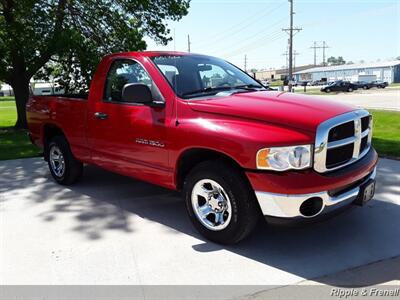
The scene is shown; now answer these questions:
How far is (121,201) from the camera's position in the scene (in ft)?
18.6

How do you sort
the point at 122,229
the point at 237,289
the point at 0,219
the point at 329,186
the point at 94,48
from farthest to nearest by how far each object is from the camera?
1. the point at 94,48
2. the point at 0,219
3. the point at 122,229
4. the point at 329,186
5. the point at 237,289

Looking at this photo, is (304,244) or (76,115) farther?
(76,115)

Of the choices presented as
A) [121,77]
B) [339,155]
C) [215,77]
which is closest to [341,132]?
[339,155]

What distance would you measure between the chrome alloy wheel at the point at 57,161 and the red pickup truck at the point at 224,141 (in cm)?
89

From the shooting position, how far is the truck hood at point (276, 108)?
3739mm

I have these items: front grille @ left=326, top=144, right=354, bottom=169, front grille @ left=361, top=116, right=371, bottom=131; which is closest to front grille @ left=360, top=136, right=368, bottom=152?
front grille @ left=361, top=116, right=371, bottom=131

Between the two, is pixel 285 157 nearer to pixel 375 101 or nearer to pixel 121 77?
pixel 121 77

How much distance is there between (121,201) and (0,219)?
144 cm

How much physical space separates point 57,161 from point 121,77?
1981 mm

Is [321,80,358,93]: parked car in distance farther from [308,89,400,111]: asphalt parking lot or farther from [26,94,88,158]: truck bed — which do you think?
[26,94,88,158]: truck bed

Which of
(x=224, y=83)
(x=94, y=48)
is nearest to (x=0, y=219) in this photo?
(x=224, y=83)

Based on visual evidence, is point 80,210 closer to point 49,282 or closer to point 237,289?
point 49,282

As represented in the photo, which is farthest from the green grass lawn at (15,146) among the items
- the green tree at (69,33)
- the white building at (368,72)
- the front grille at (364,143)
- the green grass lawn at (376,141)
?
the white building at (368,72)

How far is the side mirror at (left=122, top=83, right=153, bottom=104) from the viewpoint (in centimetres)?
453
